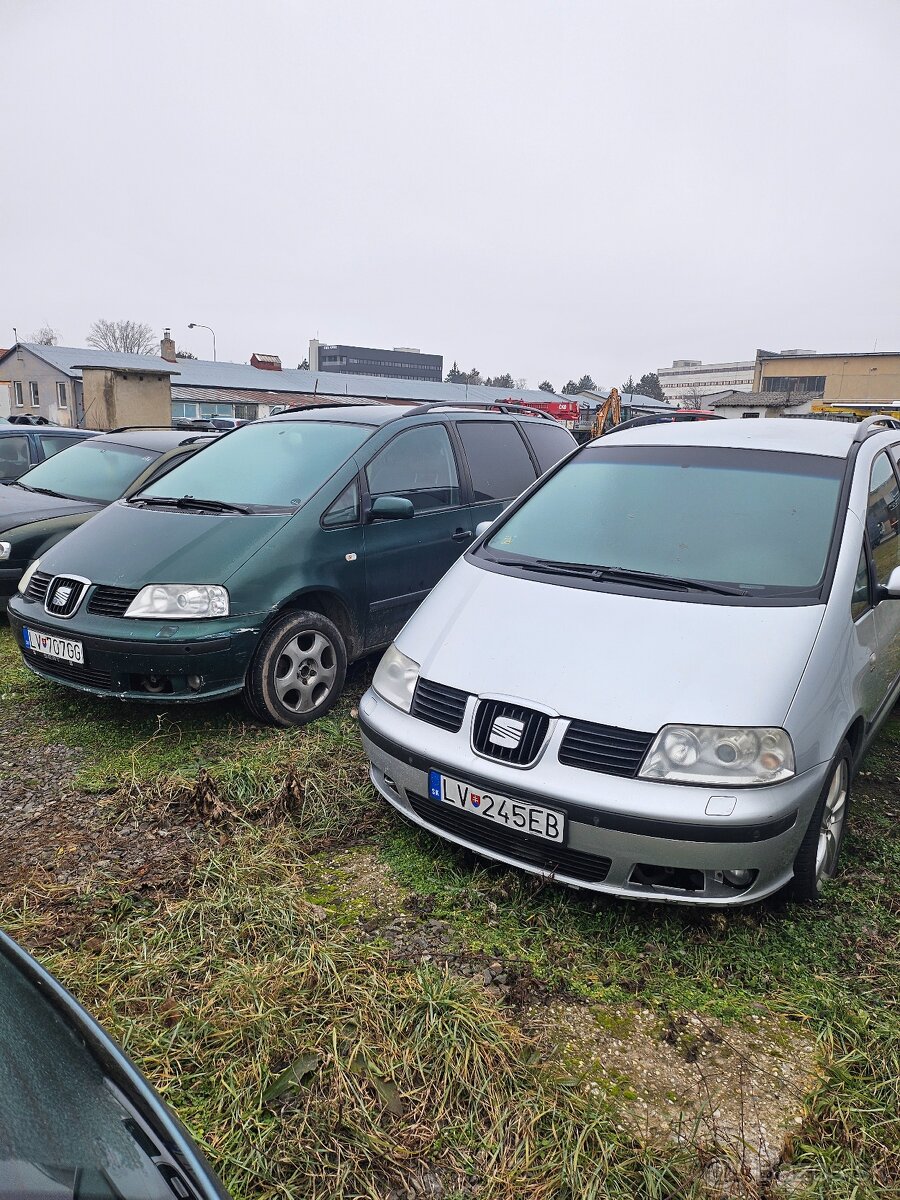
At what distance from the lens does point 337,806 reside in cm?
341

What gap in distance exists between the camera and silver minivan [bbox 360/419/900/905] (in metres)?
2.42

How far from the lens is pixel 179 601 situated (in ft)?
13.0

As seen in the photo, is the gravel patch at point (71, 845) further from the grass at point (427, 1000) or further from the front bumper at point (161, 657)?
the front bumper at point (161, 657)

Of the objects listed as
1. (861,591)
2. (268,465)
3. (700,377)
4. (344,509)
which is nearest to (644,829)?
(861,591)

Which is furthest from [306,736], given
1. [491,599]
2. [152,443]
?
[152,443]

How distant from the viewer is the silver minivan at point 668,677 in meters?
2.42

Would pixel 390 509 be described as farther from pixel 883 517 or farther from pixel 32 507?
pixel 32 507

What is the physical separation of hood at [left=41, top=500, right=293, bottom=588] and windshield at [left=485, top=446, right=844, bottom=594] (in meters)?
1.41

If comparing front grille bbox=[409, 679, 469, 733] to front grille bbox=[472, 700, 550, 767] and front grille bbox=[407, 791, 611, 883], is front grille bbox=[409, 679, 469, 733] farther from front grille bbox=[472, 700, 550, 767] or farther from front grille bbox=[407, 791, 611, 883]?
front grille bbox=[407, 791, 611, 883]

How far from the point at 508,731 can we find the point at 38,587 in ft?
10.2

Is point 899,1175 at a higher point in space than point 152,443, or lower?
lower

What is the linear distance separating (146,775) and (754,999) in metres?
2.72

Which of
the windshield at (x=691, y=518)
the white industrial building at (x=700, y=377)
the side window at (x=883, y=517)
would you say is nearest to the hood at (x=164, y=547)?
the windshield at (x=691, y=518)

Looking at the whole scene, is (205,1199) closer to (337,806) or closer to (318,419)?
(337,806)
